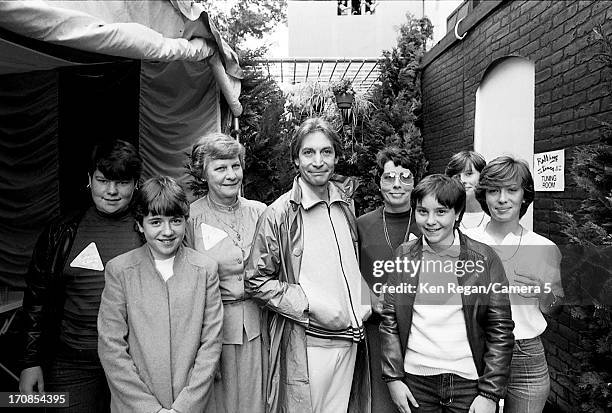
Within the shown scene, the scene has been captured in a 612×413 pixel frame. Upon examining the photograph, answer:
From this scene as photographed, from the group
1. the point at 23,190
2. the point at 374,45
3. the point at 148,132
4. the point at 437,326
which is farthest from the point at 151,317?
the point at 374,45

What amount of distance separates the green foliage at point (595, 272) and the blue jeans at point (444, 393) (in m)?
0.70

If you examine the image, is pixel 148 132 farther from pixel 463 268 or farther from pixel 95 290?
pixel 463 268

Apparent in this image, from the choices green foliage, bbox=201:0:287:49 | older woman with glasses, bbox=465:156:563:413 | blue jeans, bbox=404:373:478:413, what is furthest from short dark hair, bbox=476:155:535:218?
green foliage, bbox=201:0:287:49

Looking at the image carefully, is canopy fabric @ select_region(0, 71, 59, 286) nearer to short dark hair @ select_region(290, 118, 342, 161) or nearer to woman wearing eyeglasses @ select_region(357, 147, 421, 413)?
short dark hair @ select_region(290, 118, 342, 161)

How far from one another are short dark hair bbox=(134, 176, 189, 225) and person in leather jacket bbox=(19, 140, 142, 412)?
0.22 m

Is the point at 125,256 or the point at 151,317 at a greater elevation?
the point at 125,256

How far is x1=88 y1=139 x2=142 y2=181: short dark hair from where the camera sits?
231 cm

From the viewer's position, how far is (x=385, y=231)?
2.61 m

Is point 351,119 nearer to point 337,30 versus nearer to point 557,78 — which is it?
point 337,30

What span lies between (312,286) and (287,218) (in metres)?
0.33

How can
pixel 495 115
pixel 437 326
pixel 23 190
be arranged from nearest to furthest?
pixel 437 326
pixel 23 190
pixel 495 115

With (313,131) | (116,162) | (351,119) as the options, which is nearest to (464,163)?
(313,131)

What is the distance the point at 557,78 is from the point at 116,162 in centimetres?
335

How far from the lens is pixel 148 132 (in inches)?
162
